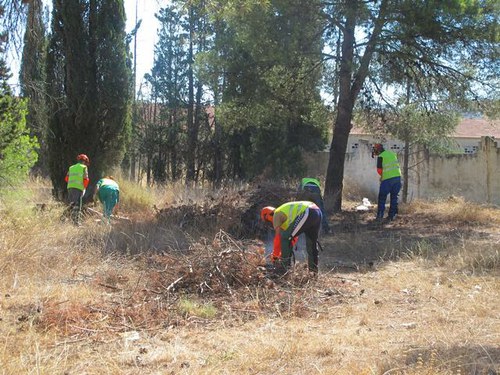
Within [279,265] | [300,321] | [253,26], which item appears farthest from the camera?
[253,26]

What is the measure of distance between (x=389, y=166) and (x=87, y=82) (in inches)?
305

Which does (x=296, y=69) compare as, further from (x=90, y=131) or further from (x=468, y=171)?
(x=468, y=171)

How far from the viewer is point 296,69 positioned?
12.9 metres

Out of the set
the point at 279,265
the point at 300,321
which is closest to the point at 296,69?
the point at 279,265

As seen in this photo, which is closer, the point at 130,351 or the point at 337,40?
the point at 130,351

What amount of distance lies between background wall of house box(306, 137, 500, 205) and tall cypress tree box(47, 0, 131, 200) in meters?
8.55

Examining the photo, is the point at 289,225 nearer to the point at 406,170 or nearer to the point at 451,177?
the point at 406,170

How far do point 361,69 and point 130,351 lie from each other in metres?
9.26

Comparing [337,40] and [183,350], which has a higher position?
[337,40]

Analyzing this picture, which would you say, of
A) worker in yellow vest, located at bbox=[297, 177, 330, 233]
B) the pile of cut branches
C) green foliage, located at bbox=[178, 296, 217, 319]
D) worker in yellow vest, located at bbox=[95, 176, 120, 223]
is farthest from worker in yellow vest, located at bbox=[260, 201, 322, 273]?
worker in yellow vest, located at bbox=[95, 176, 120, 223]

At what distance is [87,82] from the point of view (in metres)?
13.5

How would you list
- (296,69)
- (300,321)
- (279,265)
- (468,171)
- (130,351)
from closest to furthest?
(130,351) → (300,321) → (279,265) → (296,69) → (468,171)

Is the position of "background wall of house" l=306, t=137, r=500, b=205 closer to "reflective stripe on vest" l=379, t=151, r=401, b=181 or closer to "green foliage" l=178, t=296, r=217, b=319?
"reflective stripe on vest" l=379, t=151, r=401, b=181

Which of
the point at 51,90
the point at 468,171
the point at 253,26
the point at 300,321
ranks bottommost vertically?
the point at 300,321
